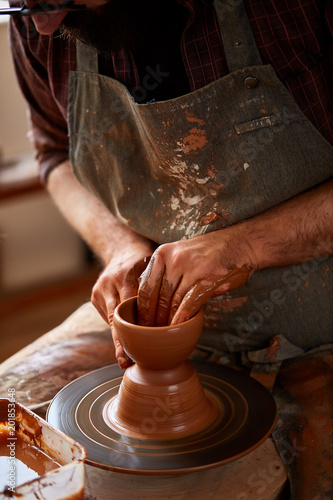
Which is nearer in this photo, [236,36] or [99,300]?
[236,36]

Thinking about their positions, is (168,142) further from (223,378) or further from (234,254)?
(223,378)

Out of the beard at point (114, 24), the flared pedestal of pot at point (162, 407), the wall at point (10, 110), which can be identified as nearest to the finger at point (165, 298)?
the flared pedestal of pot at point (162, 407)

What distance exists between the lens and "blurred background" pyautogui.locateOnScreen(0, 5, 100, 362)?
413 cm

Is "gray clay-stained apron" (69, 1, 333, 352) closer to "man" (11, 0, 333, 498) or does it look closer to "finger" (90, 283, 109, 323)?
"man" (11, 0, 333, 498)

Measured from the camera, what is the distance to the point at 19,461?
3.87 ft

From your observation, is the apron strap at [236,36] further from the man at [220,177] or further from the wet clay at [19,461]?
the wet clay at [19,461]

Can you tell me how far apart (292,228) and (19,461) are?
2.78ft

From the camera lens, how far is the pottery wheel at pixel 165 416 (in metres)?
1.22

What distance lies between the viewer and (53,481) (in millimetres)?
984

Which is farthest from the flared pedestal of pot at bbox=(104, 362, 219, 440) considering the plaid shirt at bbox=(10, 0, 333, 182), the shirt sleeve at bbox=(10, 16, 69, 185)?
the shirt sleeve at bbox=(10, 16, 69, 185)

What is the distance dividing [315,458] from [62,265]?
11.9 ft

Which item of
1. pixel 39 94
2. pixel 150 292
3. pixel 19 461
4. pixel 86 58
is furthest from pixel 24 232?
pixel 19 461

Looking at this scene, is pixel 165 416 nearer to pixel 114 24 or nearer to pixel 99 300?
pixel 99 300

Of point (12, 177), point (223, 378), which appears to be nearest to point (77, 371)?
point (223, 378)
